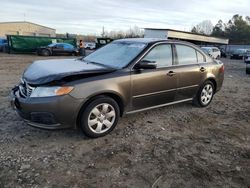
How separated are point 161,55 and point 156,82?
59 centimetres

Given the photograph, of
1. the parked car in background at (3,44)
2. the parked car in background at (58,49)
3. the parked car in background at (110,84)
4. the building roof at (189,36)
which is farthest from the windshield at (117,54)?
the building roof at (189,36)

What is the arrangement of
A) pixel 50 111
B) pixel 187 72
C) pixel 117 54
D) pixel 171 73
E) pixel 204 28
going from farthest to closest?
1. pixel 204 28
2. pixel 187 72
3. pixel 171 73
4. pixel 117 54
5. pixel 50 111

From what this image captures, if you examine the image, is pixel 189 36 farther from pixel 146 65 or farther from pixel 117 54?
pixel 146 65

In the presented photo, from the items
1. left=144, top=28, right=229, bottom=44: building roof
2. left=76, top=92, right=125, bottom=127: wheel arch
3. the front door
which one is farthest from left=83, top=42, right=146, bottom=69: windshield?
left=144, top=28, right=229, bottom=44: building roof

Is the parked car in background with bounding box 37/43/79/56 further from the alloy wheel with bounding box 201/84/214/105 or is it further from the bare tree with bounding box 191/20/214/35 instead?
the bare tree with bounding box 191/20/214/35

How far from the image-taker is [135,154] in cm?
388

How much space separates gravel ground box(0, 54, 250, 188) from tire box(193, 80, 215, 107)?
0.78 meters

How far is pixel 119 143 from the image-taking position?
422cm

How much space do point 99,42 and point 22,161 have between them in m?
24.3

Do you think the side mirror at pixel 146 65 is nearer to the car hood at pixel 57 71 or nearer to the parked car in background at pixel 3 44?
the car hood at pixel 57 71

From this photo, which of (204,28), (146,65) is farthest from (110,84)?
(204,28)

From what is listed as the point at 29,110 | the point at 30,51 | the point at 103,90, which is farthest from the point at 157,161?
the point at 30,51

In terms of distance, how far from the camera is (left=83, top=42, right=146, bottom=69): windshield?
15.7 feet

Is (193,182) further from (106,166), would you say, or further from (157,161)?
(106,166)
